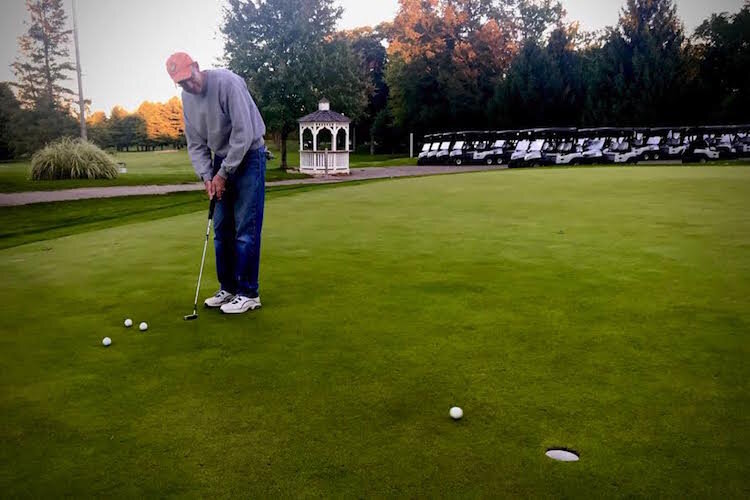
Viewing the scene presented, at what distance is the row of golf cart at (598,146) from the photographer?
3456cm

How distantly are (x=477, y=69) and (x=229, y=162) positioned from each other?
54168mm

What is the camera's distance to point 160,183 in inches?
920

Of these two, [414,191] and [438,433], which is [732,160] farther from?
[438,433]

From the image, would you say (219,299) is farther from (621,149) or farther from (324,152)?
(621,149)

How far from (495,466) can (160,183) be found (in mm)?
23075

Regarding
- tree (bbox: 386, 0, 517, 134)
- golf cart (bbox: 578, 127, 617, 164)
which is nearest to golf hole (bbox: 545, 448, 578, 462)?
golf cart (bbox: 578, 127, 617, 164)

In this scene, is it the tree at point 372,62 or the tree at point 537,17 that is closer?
the tree at point 537,17

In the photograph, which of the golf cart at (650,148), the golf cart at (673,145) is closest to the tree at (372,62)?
the golf cart at (650,148)

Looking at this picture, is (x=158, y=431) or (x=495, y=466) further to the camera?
(x=158, y=431)

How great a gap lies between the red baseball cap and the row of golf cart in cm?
3103

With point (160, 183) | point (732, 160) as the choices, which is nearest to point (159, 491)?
point (160, 183)

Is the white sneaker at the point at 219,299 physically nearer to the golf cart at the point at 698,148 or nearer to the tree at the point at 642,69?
the golf cart at the point at 698,148

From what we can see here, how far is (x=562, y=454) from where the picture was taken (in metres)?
2.43

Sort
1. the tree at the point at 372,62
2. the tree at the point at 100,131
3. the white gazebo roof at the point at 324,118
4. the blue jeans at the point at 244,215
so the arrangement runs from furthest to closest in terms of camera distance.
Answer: the tree at the point at 100,131, the tree at the point at 372,62, the white gazebo roof at the point at 324,118, the blue jeans at the point at 244,215
